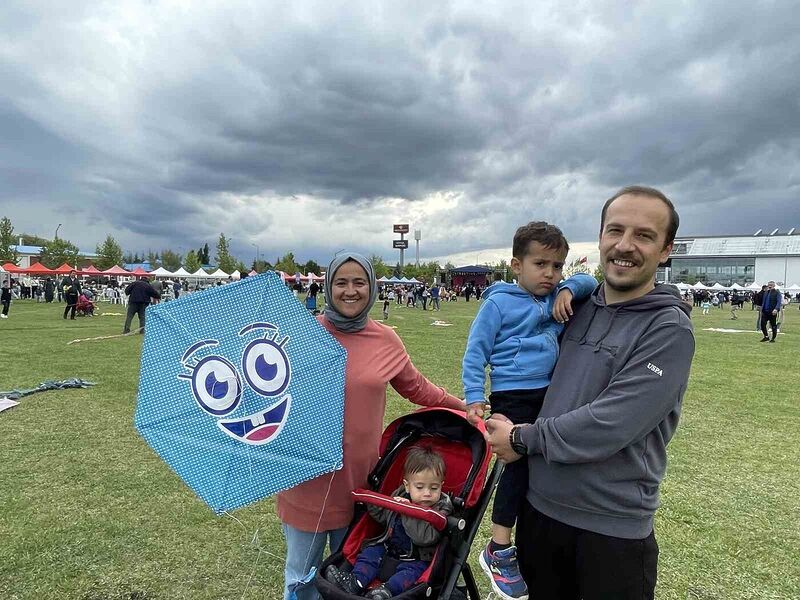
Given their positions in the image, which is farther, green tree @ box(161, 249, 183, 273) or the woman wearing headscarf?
green tree @ box(161, 249, 183, 273)

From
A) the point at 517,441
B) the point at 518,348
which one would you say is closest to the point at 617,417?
the point at 517,441

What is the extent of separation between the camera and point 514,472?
225 cm

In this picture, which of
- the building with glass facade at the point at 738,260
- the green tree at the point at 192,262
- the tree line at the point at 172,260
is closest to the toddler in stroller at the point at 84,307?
the tree line at the point at 172,260

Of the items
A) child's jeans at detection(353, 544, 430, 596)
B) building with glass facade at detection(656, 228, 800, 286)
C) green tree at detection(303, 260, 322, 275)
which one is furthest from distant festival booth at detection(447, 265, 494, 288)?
child's jeans at detection(353, 544, 430, 596)

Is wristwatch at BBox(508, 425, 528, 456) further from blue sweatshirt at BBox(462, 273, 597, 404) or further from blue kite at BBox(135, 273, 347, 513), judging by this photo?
blue kite at BBox(135, 273, 347, 513)

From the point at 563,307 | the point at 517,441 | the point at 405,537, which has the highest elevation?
the point at 563,307

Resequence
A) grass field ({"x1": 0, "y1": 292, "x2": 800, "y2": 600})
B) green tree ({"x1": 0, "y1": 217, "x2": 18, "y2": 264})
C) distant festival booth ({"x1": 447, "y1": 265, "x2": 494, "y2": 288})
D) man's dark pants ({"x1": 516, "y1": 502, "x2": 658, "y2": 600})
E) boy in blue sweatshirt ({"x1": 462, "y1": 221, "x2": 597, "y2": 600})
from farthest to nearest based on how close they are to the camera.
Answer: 1. distant festival booth ({"x1": 447, "y1": 265, "x2": 494, "y2": 288})
2. green tree ({"x1": 0, "y1": 217, "x2": 18, "y2": 264})
3. grass field ({"x1": 0, "y1": 292, "x2": 800, "y2": 600})
4. boy in blue sweatshirt ({"x1": 462, "y1": 221, "x2": 597, "y2": 600})
5. man's dark pants ({"x1": 516, "y1": 502, "x2": 658, "y2": 600})

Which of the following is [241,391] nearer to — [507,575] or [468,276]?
[507,575]

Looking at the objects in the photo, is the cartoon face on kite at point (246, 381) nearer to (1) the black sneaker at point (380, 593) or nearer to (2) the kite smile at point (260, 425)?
(2) the kite smile at point (260, 425)

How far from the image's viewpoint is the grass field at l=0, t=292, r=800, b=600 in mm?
3383

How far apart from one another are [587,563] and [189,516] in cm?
356

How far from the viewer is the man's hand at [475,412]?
8.07ft

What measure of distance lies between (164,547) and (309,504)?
2.12 m

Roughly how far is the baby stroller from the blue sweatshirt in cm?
27
